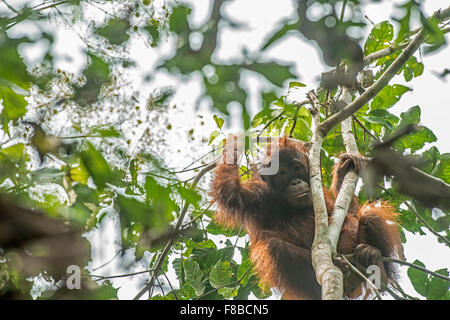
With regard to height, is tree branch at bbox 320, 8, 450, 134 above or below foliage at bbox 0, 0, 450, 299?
above

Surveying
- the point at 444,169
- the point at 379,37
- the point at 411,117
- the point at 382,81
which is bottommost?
the point at 444,169

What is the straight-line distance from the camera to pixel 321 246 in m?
2.64

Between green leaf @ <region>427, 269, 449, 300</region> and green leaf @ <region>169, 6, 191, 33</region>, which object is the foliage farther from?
green leaf @ <region>427, 269, 449, 300</region>

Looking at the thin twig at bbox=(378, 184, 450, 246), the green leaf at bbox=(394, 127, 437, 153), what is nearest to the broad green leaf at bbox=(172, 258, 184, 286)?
the thin twig at bbox=(378, 184, 450, 246)

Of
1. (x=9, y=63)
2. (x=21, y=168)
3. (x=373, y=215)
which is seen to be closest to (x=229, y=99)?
(x=9, y=63)

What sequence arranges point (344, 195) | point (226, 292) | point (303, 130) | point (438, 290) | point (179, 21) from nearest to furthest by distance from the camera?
1. point (179, 21)
2. point (344, 195)
3. point (438, 290)
4. point (226, 292)
5. point (303, 130)

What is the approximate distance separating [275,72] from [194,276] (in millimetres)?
3078

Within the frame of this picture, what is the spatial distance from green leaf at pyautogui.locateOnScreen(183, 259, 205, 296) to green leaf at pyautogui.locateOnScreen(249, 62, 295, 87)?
304 centimetres

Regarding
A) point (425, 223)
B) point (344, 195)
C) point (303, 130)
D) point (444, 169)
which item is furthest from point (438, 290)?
point (303, 130)

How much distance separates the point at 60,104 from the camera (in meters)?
2.28

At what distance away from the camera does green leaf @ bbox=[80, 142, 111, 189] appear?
4.55 ft

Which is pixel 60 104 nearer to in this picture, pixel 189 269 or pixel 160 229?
pixel 160 229

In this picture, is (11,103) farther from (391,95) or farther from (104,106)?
(391,95)
